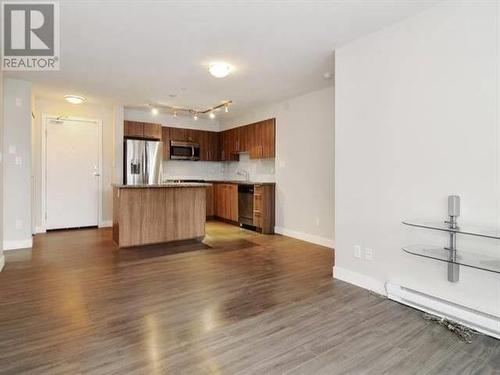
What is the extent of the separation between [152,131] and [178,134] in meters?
0.71

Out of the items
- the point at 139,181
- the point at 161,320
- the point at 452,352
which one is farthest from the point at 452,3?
the point at 139,181

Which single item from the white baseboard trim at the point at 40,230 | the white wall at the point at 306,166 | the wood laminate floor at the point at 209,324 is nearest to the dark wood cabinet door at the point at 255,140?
the white wall at the point at 306,166

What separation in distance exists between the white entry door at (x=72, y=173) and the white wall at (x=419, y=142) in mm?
5128

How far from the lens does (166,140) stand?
7113 mm

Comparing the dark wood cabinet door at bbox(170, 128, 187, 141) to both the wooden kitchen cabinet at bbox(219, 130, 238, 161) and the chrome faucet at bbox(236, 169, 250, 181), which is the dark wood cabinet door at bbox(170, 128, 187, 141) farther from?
the chrome faucet at bbox(236, 169, 250, 181)

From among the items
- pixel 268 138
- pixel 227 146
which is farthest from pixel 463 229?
pixel 227 146

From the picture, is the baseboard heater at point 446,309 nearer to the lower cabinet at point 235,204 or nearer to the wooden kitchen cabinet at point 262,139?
the lower cabinet at point 235,204

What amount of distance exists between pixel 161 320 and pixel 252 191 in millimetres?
3947

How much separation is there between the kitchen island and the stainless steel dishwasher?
4.29ft

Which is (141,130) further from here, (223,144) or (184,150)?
(223,144)

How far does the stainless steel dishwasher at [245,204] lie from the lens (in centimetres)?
617

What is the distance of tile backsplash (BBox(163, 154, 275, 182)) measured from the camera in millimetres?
6611

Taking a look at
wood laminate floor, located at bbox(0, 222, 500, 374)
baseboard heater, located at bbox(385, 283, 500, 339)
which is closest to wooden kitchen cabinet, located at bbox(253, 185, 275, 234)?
wood laminate floor, located at bbox(0, 222, 500, 374)

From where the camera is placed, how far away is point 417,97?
8.65 ft
